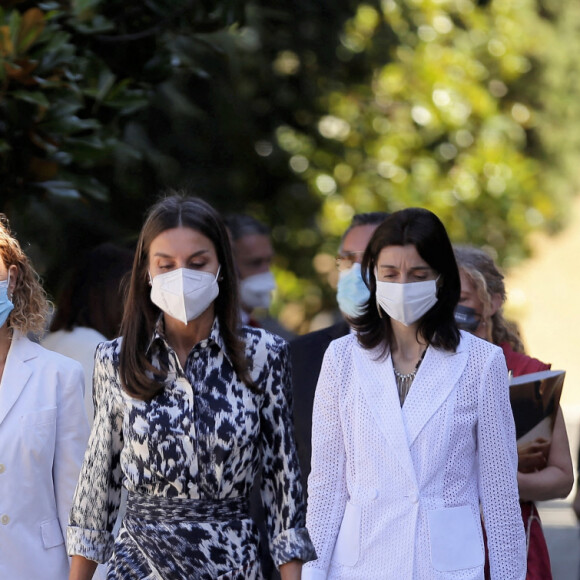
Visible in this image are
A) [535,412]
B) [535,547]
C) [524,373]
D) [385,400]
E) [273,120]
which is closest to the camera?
[385,400]

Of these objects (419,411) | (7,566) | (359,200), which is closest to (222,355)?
(419,411)

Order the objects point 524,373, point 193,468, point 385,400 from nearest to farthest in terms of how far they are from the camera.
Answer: point 193,468 < point 385,400 < point 524,373

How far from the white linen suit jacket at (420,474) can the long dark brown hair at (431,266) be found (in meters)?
0.09

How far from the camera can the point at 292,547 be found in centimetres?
396

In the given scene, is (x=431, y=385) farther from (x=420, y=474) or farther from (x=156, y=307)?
(x=156, y=307)

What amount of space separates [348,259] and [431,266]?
1531mm

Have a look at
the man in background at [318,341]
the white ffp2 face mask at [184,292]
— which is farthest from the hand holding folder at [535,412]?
the white ffp2 face mask at [184,292]

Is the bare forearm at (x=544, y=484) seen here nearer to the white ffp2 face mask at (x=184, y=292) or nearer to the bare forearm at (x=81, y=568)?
the white ffp2 face mask at (x=184, y=292)

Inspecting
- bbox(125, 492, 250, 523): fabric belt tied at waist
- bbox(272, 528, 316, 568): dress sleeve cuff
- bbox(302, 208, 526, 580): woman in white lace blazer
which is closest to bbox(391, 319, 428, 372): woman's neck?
A: bbox(302, 208, 526, 580): woman in white lace blazer

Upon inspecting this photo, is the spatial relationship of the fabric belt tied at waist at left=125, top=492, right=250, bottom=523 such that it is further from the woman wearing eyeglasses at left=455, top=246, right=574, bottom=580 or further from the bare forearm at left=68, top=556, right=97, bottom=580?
the woman wearing eyeglasses at left=455, top=246, right=574, bottom=580

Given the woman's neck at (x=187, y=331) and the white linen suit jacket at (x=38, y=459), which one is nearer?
the woman's neck at (x=187, y=331)

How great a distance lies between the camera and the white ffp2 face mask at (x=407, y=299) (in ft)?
14.1

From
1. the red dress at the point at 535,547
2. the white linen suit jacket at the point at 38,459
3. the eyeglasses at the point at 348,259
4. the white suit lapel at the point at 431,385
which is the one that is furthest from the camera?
the eyeglasses at the point at 348,259

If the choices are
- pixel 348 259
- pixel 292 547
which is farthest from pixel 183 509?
pixel 348 259
